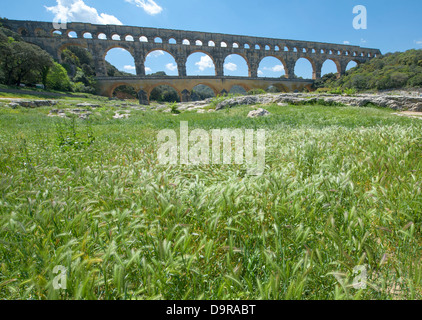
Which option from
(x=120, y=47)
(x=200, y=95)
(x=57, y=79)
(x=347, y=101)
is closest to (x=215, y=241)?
(x=347, y=101)

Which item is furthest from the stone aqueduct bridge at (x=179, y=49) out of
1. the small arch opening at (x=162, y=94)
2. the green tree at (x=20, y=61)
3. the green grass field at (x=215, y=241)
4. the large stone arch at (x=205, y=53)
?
the green grass field at (x=215, y=241)

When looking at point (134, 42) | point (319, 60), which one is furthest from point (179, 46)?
point (319, 60)

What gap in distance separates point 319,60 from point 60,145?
6190 centimetres

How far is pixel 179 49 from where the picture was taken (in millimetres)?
43625

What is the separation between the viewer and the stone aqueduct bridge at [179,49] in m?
38.4

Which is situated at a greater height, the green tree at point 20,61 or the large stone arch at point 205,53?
the large stone arch at point 205,53

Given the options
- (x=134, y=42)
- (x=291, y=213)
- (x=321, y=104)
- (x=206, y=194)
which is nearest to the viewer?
(x=291, y=213)

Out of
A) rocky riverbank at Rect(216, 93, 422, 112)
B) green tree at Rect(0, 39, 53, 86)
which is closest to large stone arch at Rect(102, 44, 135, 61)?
green tree at Rect(0, 39, 53, 86)

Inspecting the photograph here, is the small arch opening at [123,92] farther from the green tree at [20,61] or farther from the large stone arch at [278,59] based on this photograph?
the large stone arch at [278,59]

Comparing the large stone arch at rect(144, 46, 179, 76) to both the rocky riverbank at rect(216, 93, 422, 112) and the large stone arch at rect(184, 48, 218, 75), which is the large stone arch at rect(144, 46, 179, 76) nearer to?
the large stone arch at rect(184, 48, 218, 75)

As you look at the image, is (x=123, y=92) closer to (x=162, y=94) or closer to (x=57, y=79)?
(x=162, y=94)

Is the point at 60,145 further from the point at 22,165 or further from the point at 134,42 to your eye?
the point at 134,42

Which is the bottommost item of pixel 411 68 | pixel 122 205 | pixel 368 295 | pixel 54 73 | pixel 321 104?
pixel 368 295

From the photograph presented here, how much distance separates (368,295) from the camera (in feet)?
3.55
